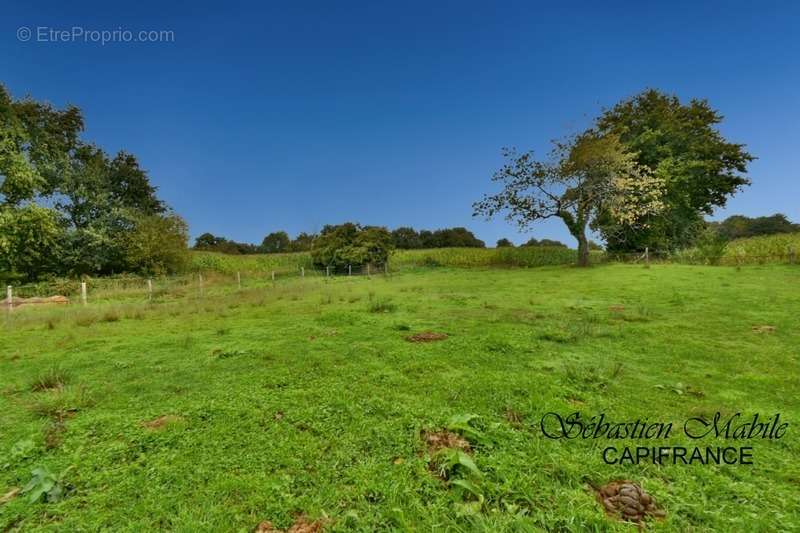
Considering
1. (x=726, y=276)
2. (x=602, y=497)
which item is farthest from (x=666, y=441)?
(x=726, y=276)

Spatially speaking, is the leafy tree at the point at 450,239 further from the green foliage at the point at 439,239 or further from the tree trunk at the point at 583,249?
the tree trunk at the point at 583,249

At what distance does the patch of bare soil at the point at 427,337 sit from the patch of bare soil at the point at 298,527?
4.08 meters

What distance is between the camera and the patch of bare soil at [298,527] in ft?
8.17

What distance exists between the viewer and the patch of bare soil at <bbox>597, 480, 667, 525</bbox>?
8.21ft

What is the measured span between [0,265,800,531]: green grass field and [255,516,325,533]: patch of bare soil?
0.17ft

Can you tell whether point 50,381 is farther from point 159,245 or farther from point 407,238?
point 407,238

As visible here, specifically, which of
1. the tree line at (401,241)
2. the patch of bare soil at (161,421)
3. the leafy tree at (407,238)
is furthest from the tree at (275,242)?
the patch of bare soil at (161,421)

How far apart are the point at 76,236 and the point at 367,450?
113 feet

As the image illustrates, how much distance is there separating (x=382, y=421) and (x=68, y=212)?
36.4 meters

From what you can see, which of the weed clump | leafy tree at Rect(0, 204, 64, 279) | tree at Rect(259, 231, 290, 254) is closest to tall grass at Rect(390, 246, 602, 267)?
leafy tree at Rect(0, 204, 64, 279)

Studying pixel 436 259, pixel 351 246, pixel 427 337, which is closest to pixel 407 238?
pixel 436 259

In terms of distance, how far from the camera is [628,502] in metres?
2.58

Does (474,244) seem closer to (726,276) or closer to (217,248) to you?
(217,248)

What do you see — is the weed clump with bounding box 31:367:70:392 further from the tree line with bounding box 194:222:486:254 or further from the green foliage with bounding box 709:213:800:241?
the green foliage with bounding box 709:213:800:241
